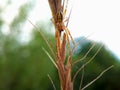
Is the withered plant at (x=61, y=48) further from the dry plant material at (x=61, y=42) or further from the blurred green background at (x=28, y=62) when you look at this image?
the blurred green background at (x=28, y=62)

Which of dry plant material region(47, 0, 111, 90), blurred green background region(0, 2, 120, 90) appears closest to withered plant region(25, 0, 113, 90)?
dry plant material region(47, 0, 111, 90)

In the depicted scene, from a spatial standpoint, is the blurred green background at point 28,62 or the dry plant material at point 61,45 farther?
the blurred green background at point 28,62

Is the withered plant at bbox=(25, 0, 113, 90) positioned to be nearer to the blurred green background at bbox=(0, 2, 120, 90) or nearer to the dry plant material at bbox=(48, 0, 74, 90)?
the dry plant material at bbox=(48, 0, 74, 90)

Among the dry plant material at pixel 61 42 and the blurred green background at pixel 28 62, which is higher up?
the blurred green background at pixel 28 62

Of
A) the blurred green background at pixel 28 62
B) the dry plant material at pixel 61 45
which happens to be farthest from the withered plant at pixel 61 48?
the blurred green background at pixel 28 62

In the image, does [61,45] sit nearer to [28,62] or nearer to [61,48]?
[61,48]

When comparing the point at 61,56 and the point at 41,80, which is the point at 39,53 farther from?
the point at 61,56

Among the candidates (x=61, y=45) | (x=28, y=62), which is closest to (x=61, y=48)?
(x=61, y=45)

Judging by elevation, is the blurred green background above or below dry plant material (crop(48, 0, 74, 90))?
above

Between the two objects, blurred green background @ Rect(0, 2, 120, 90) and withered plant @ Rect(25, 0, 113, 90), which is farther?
blurred green background @ Rect(0, 2, 120, 90)

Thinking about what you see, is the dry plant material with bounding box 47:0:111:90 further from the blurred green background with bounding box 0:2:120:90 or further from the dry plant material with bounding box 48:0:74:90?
the blurred green background with bounding box 0:2:120:90

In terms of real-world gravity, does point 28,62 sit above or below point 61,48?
above
